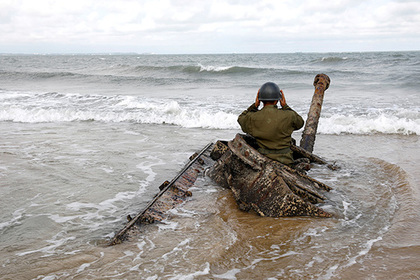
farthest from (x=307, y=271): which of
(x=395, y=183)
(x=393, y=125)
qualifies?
(x=393, y=125)

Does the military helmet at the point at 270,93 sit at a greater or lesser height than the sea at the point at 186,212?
greater

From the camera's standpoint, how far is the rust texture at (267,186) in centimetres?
450

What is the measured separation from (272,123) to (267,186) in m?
0.93

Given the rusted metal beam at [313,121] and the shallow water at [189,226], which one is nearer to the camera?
the shallow water at [189,226]

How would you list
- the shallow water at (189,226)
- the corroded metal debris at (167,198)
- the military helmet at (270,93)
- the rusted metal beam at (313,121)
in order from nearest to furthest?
the shallow water at (189,226) → the corroded metal debris at (167,198) → the military helmet at (270,93) → the rusted metal beam at (313,121)

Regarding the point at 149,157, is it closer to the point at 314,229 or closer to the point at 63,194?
the point at 63,194

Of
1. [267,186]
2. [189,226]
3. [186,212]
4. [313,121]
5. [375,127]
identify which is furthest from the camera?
[375,127]

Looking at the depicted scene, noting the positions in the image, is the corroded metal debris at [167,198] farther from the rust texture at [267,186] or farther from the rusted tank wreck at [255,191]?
the rust texture at [267,186]

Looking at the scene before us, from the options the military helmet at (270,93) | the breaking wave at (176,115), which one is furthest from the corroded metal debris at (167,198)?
the breaking wave at (176,115)

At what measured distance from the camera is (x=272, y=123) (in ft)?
16.4

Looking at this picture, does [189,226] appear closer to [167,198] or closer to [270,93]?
[167,198]

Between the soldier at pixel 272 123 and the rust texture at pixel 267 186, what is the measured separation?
0.29m

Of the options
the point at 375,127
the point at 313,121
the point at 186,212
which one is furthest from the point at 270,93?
the point at 375,127

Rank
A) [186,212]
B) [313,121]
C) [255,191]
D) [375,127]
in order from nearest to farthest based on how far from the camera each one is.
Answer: [255,191], [186,212], [313,121], [375,127]
